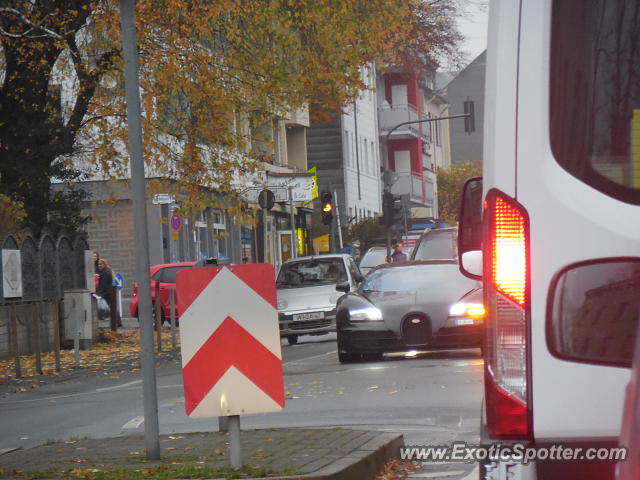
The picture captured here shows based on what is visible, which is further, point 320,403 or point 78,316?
point 78,316

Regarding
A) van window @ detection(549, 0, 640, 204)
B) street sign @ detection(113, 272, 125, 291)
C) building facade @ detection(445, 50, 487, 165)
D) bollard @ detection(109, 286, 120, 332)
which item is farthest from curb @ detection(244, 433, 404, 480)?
building facade @ detection(445, 50, 487, 165)

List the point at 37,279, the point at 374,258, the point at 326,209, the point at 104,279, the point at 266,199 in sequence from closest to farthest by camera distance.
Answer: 1. the point at 37,279
2. the point at 266,199
3. the point at 104,279
4. the point at 326,209
5. the point at 374,258

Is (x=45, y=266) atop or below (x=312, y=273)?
atop

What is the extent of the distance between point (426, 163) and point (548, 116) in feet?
291

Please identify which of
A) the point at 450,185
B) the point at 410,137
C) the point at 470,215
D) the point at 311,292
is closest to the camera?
the point at 470,215

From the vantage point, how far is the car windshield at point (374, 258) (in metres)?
42.8

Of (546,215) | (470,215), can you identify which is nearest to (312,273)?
(470,215)

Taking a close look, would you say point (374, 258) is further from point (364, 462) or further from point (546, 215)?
point (546, 215)

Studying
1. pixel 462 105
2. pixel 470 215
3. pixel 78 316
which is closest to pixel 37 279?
pixel 78 316

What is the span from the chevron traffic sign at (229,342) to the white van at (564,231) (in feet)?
12.8

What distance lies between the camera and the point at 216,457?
9.11 m

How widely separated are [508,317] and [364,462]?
15.2 ft

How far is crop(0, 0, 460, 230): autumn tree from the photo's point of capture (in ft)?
85.7

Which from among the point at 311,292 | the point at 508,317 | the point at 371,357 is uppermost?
the point at 508,317
